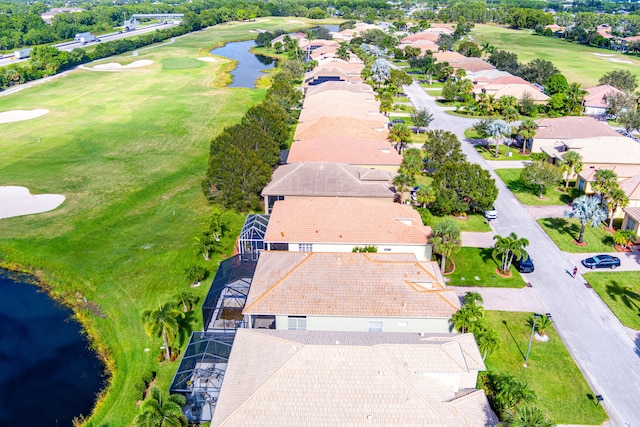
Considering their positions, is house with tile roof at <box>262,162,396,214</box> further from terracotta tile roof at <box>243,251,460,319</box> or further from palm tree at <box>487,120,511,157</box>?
palm tree at <box>487,120,511,157</box>

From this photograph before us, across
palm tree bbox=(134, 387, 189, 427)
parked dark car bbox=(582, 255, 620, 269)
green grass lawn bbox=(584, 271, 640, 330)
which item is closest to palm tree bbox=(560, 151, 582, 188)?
parked dark car bbox=(582, 255, 620, 269)

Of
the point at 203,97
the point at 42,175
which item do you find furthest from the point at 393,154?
the point at 203,97

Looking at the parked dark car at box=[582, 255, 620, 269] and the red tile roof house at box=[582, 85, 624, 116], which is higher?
the red tile roof house at box=[582, 85, 624, 116]

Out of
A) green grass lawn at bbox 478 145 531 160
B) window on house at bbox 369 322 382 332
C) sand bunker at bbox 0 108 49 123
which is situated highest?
sand bunker at bbox 0 108 49 123

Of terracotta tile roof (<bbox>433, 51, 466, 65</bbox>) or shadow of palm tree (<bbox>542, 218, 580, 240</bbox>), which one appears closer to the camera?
shadow of palm tree (<bbox>542, 218, 580, 240</bbox>)

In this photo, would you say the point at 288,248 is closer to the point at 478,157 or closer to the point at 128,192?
the point at 128,192

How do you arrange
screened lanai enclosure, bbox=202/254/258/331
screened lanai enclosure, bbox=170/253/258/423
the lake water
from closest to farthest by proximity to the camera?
1. screened lanai enclosure, bbox=170/253/258/423
2. the lake water
3. screened lanai enclosure, bbox=202/254/258/331

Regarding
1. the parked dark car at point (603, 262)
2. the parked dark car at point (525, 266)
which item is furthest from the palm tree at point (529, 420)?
the parked dark car at point (603, 262)
